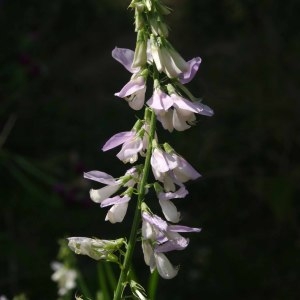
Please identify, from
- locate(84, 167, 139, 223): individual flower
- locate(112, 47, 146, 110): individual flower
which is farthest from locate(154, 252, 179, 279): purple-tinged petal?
locate(112, 47, 146, 110): individual flower

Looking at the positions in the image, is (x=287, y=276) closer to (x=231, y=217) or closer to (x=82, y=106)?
(x=231, y=217)

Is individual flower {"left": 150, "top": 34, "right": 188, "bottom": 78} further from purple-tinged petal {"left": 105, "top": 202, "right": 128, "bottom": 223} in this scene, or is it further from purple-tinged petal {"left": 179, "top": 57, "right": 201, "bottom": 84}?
purple-tinged petal {"left": 105, "top": 202, "right": 128, "bottom": 223}

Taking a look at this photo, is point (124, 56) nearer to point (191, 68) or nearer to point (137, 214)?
point (191, 68)

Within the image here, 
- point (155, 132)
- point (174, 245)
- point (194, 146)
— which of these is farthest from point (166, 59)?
point (194, 146)

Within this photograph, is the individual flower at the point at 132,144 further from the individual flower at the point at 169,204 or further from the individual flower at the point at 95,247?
the individual flower at the point at 95,247

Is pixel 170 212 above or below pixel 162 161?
below

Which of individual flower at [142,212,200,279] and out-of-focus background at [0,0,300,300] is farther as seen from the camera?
out-of-focus background at [0,0,300,300]

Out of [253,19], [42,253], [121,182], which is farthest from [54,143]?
[121,182]
